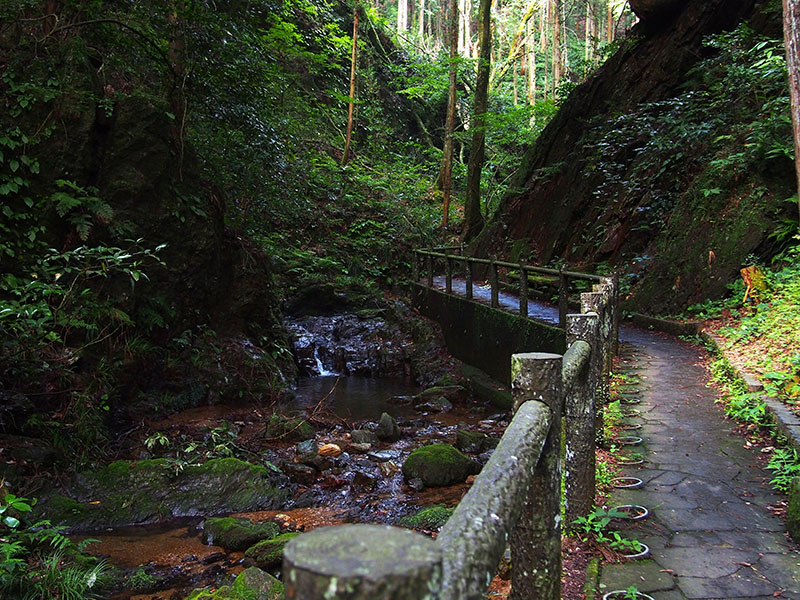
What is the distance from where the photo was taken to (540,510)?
2.23 metres

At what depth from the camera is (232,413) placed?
8859 millimetres

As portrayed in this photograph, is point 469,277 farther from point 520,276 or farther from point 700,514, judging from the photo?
point 700,514

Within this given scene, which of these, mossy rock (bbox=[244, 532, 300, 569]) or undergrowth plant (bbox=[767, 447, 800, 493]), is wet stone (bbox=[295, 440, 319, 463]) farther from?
undergrowth plant (bbox=[767, 447, 800, 493])

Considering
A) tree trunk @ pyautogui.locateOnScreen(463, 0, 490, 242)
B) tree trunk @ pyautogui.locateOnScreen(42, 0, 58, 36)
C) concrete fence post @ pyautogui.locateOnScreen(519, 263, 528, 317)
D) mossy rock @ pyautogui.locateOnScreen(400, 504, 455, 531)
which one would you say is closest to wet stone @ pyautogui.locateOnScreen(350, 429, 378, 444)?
mossy rock @ pyautogui.locateOnScreen(400, 504, 455, 531)

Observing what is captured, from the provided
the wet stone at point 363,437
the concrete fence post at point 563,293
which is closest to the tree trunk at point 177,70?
the wet stone at point 363,437

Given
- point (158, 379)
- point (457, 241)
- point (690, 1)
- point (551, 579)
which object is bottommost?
point (158, 379)

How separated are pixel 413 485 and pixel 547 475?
4.61 meters

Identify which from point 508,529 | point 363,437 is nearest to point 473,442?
point 363,437

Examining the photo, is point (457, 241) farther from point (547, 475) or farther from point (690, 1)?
point (547, 475)

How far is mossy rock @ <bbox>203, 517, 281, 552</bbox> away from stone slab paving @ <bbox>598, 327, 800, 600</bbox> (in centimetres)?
334

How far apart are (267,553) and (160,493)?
6.33 feet

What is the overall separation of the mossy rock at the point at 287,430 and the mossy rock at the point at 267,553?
2.99 meters

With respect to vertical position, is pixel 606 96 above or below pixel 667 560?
above

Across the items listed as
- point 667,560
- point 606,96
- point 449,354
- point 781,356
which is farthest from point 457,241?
point 667,560
